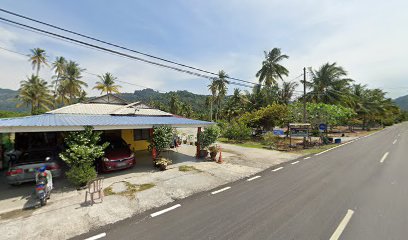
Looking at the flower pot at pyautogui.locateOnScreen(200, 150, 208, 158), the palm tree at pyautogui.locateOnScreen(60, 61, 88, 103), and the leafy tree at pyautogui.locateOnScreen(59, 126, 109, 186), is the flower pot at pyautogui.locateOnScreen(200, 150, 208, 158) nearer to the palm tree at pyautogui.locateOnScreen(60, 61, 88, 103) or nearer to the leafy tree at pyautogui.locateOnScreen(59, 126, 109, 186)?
the leafy tree at pyautogui.locateOnScreen(59, 126, 109, 186)

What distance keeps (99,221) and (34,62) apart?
50.7m

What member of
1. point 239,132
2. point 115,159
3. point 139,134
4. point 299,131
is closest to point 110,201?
point 115,159

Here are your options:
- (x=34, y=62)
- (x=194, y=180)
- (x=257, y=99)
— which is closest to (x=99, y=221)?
(x=194, y=180)

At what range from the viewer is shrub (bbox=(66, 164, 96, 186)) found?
8.27m

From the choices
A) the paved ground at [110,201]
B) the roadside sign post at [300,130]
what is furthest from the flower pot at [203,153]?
the roadside sign post at [300,130]

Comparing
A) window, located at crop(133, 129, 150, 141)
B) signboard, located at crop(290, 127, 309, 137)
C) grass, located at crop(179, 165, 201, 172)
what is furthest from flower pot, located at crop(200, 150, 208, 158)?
signboard, located at crop(290, 127, 309, 137)

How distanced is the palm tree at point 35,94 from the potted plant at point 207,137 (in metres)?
37.9

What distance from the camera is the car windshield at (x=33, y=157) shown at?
8594mm

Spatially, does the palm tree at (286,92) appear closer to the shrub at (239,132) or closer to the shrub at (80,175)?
the shrub at (239,132)

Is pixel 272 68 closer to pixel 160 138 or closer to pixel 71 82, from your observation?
pixel 160 138

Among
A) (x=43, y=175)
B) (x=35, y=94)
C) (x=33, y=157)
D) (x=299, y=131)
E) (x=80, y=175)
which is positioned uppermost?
(x=35, y=94)

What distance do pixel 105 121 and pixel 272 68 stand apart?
3343 centimetres

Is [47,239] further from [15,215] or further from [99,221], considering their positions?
[15,215]

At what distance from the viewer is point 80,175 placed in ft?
27.1
